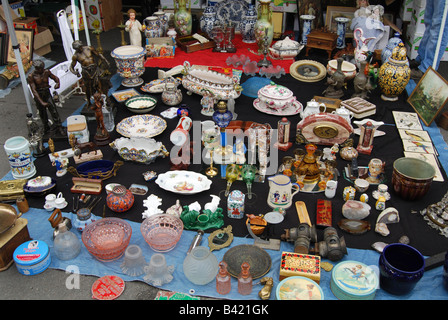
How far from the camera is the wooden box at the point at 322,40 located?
6.81 m

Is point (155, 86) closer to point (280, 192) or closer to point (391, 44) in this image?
point (280, 192)

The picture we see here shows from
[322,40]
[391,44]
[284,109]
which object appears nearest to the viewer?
[284,109]

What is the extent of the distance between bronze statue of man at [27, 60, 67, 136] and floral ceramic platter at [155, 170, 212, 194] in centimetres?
153

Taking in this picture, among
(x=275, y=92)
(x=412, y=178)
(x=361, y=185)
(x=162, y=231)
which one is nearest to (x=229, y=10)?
(x=275, y=92)

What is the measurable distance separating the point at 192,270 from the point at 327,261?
1.05 metres

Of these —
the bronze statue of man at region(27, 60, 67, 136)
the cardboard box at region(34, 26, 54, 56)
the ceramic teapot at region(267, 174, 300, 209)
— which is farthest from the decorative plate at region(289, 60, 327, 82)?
the cardboard box at region(34, 26, 54, 56)

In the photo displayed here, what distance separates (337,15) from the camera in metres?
7.50

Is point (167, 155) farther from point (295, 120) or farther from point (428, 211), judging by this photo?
A: point (428, 211)

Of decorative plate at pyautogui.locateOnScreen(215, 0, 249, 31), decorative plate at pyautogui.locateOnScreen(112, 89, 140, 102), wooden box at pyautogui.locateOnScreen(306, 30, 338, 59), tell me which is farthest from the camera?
decorative plate at pyautogui.locateOnScreen(215, 0, 249, 31)

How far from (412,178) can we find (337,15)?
4583mm

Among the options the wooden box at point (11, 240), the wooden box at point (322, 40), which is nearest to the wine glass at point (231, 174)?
the wooden box at point (11, 240)

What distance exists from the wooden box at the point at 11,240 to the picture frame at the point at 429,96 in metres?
4.45

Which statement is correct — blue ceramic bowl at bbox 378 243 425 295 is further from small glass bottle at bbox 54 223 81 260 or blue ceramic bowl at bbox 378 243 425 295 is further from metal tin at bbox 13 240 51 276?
metal tin at bbox 13 240 51 276

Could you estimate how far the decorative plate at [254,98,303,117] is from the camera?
5300 millimetres
